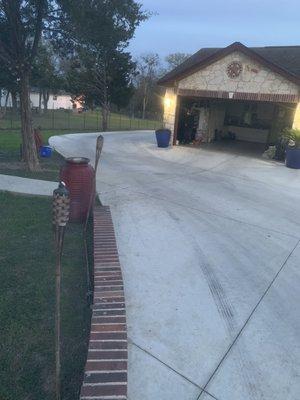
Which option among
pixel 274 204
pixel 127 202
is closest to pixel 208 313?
pixel 127 202

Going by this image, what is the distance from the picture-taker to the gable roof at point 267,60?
16.0 metres

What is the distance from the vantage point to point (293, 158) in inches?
601

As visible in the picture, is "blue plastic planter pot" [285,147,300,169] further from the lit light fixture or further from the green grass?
the green grass

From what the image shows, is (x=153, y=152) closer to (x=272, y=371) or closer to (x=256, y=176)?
(x=256, y=176)

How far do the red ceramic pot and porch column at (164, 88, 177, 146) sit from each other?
12920 mm

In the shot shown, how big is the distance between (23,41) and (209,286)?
31.9 ft

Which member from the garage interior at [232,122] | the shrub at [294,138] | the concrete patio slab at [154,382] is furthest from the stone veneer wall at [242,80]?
the concrete patio slab at [154,382]

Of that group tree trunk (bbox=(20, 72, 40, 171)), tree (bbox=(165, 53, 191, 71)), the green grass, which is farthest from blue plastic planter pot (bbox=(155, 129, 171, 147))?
tree (bbox=(165, 53, 191, 71))

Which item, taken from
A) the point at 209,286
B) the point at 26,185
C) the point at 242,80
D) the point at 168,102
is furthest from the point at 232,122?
the point at 209,286

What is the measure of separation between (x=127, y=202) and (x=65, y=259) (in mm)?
3556

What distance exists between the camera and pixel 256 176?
13656 mm

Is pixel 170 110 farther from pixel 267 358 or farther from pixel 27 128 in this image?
pixel 267 358

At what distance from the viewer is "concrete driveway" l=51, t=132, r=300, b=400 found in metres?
3.76

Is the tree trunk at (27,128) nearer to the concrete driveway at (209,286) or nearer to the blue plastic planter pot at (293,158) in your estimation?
the concrete driveway at (209,286)
